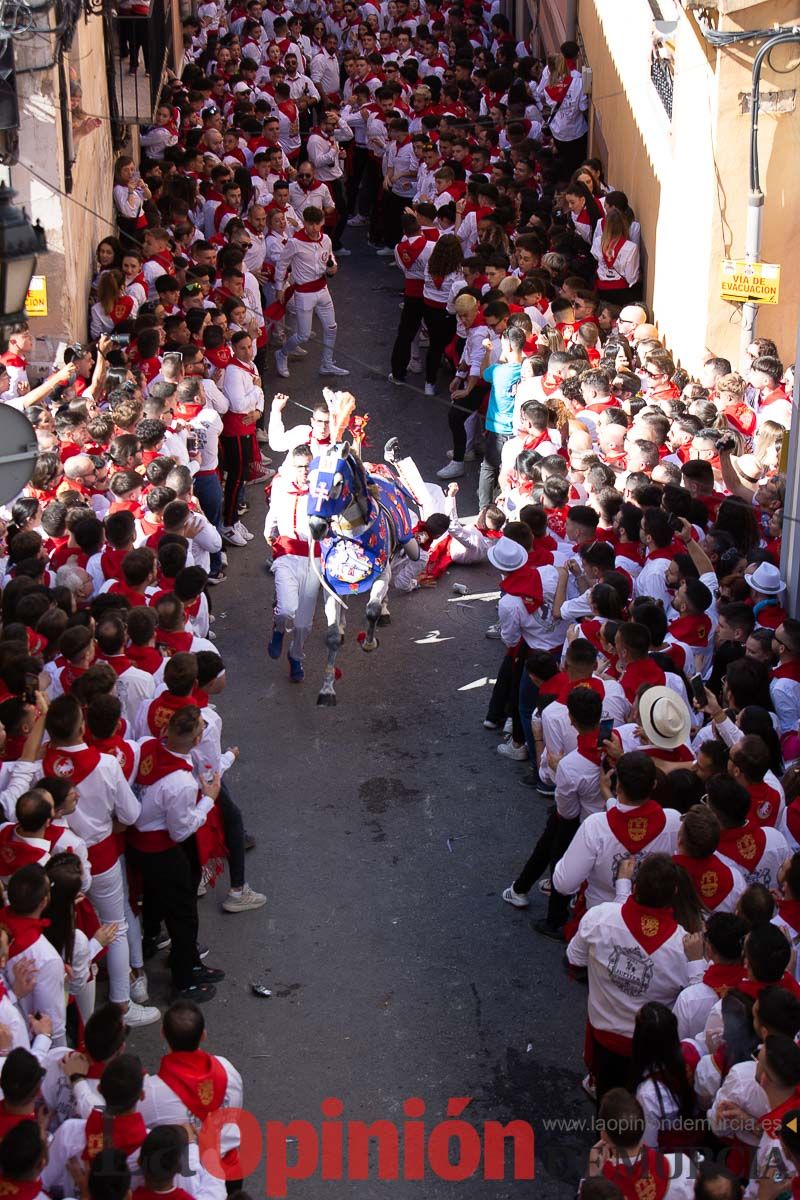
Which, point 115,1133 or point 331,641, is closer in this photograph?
point 115,1133

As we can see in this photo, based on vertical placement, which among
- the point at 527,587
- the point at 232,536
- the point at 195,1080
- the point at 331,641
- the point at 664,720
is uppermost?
the point at 664,720

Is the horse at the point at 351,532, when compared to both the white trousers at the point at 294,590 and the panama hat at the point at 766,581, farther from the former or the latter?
the panama hat at the point at 766,581

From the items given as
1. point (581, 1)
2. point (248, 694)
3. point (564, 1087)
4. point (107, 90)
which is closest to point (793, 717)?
point (564, 1087)

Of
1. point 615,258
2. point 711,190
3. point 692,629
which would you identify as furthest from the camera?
point 615,258

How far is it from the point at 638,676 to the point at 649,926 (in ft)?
6.28

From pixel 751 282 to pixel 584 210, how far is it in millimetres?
4042

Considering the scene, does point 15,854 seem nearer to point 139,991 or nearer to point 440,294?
point 139,991

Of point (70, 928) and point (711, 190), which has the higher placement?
point (711, 190)

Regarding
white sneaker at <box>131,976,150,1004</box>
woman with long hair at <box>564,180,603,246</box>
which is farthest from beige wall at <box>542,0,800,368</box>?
white sneaker at <box>131,976,150,1004</box>

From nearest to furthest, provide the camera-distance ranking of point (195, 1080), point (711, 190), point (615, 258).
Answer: point (195, 1080) < point (711, 190) < point (615, 258)

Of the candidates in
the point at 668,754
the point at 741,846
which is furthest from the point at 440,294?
the point at 741,846

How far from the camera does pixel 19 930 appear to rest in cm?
564

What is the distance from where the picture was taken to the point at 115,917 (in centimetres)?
688

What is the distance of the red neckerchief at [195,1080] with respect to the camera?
509cm
